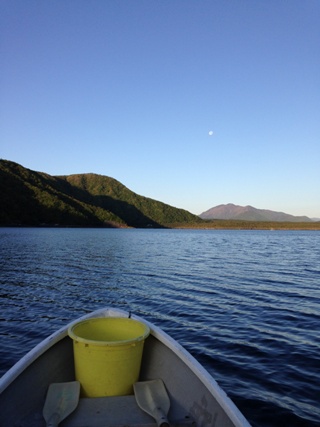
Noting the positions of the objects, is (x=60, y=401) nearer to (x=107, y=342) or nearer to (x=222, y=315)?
(x=107, y=342)

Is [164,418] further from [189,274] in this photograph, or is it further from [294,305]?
[189,274]

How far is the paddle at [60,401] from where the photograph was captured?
13.6 feet

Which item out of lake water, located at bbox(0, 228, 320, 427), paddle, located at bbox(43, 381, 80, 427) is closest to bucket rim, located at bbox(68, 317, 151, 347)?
paddle, located at bbox(43, 381, 80, 427)

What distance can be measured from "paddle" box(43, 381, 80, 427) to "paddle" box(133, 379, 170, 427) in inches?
34.9

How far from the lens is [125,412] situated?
430 cm

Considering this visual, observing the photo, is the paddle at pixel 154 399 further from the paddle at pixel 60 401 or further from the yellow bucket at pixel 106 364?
the paddle at pixel 60 401

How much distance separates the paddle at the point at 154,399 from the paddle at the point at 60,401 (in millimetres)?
886

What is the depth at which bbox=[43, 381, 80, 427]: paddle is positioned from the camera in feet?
13.6

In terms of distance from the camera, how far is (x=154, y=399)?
179 inches

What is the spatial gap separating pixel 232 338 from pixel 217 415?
650cm

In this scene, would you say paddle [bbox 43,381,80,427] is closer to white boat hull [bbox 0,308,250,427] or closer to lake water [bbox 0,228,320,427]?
white boat hull [bbox 0,308,250,427]

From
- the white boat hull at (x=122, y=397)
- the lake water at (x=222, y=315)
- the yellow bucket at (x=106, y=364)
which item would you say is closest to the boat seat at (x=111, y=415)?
the white boat hull at (x=122, y=397)

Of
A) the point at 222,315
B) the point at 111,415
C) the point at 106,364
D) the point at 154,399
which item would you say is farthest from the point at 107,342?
the point at 222,315

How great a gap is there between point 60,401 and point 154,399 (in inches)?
52.6
